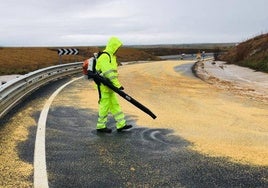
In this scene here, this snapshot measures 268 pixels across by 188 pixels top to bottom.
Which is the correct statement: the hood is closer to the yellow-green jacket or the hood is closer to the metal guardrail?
the yellow-green jacket

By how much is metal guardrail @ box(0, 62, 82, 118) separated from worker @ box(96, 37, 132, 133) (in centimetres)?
303

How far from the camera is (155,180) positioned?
214 inches

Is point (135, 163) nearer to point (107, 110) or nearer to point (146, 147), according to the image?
point (146, 147)

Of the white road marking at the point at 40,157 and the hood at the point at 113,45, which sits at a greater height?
the hood at the point at 113,45

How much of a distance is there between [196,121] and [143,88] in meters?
7.69

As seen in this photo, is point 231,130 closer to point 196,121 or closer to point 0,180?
Result: point 196,121

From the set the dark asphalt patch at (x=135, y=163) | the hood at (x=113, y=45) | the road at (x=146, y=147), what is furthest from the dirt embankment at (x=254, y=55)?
the dark asphalt patch at (x=135, y=163)

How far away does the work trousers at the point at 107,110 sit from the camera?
8422 millimetres

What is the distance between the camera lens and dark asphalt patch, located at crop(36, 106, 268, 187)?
5384mm

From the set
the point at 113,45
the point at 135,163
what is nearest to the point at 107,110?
the point at 113,45

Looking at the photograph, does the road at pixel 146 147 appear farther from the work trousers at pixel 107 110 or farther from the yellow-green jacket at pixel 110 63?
the yellow-green jacket at pixel 110 63

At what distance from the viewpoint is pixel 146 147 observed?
714 cm

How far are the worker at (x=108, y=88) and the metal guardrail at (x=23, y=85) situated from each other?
3033mm

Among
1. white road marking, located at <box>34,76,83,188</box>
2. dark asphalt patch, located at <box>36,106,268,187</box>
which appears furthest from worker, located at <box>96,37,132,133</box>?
white road marking, located at <box>34,76,83,188</box>
